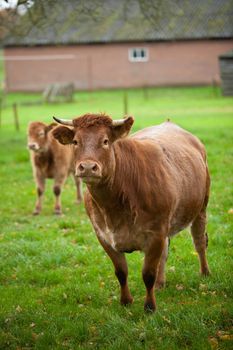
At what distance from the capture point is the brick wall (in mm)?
50594

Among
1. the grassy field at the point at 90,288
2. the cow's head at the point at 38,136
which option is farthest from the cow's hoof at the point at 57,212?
the cow's head at the point at 38,136

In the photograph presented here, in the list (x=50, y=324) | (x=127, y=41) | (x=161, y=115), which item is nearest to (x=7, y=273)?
(x=50, y=324)

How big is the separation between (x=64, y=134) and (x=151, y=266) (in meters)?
1.73

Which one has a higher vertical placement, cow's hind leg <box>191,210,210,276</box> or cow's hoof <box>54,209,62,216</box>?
cow's hind leg <box>191,210,210,276</box>

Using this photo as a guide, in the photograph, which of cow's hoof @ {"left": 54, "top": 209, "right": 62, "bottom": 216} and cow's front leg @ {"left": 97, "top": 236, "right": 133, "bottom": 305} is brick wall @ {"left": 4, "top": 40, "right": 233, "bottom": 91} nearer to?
cow's hoof @ {"left": 54, "top": 209, "right": 62, "bottom": 216}

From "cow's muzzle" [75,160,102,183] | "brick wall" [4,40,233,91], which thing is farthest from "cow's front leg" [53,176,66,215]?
"brick wall" [4,40,233,91]

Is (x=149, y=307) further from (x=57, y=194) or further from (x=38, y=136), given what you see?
(x=38, y=136)

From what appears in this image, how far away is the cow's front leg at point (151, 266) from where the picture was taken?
21.1 ft

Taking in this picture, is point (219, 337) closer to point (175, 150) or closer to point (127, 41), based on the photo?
point (175, 150)

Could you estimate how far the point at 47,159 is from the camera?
13.2m

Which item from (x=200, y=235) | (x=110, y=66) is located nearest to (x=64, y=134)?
(x=200, y=235)

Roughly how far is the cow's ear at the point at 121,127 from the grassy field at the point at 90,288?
6.42ft

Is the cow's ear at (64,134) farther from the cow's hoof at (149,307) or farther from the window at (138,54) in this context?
the window at (138,54)

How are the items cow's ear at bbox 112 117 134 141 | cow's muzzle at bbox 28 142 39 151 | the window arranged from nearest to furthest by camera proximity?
cow's ear at bbox 112 117 134 141 → cow's muzzle at bbox 28 142 39 151 → the window
